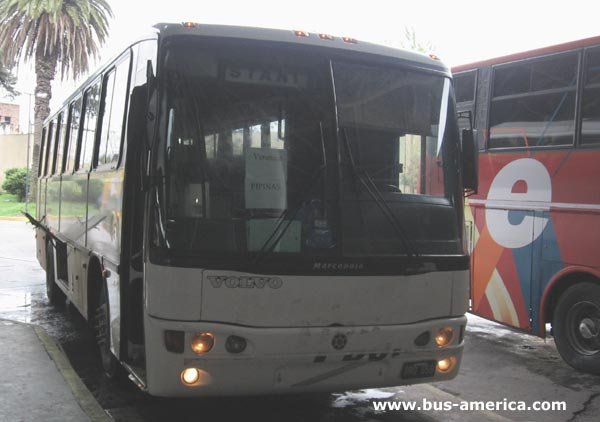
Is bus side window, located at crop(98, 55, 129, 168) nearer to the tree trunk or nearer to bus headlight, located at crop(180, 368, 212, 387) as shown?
bus headlight, located at crop(180, 368, 212, 387)

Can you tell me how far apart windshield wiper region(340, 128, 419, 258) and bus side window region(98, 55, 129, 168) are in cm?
189

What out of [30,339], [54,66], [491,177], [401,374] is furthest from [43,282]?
[54,66]

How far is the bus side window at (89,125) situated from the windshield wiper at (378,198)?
3.07m

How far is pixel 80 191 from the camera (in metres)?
6.54

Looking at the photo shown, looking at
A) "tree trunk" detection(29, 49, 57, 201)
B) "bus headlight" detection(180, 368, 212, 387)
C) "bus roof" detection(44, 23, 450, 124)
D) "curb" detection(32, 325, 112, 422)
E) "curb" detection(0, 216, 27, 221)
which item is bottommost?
"curb" detection(0, 216, 27, 221)

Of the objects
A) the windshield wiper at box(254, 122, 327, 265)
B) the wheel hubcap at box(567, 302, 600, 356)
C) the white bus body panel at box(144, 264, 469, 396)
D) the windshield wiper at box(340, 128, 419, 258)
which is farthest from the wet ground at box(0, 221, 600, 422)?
the windshield wiper at box(254, 122, 327, 265)

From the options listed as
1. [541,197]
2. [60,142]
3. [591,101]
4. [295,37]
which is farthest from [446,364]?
[60,142]

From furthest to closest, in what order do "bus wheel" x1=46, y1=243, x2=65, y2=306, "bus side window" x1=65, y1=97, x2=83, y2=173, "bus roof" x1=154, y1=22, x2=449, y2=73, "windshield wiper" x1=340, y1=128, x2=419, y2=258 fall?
"bus wheel" x1=46, y1=243, x2=65, y2=306
"bus side window" x1=65, y1=97, x2=83, y2=173
"windshield wiper" x1=340, y1=128, x2=419, y2=258
"bus roof" x1=154, y1=22, x2=449, y2=73

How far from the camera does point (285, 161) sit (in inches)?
163

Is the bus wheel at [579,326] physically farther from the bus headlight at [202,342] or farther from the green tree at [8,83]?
the green tree at [8,83]

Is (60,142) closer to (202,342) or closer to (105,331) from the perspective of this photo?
(105,331)

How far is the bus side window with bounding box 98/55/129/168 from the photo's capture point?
Result: 5066mm

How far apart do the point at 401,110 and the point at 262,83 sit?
1072 mm

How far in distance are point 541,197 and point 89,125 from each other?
4.88 m
